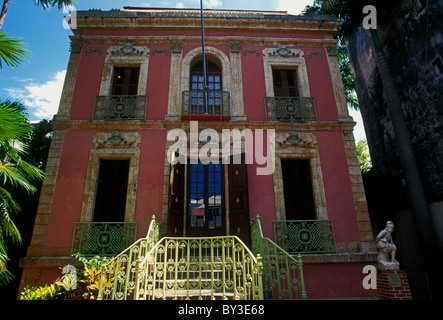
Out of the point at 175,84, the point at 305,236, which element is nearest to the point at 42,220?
the point at 175,84

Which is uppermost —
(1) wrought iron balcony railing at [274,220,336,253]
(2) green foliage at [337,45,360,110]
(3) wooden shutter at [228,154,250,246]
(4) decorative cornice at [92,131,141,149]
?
(2) green foliage at [337,45,360,110]

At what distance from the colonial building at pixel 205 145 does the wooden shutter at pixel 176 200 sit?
0.11ft

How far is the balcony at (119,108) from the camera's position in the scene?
328 inches

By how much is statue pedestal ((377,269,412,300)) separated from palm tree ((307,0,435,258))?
247 centimetres

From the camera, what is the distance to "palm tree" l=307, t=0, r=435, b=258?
7723mm

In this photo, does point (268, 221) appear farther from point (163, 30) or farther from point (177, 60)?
point (163, 30)

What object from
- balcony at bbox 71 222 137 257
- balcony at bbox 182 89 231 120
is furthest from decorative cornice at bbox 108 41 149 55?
balcony at bbox 71 222 137 257

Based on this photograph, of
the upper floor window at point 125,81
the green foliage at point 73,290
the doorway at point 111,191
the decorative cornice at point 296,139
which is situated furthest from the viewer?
the upper floor window at point 125,81

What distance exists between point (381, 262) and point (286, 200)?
2731mm

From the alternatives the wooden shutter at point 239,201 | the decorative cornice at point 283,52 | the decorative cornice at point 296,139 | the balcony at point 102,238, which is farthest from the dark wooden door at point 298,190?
the balcony at point 102,238

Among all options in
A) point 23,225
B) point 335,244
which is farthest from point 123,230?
point 335,244

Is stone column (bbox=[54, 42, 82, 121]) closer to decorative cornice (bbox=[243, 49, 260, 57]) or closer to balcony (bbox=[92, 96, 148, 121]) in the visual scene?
balcony (bbox=[92, 96, 148, 121])

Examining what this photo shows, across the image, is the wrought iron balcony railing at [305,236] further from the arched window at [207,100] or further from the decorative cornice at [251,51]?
the decorative cornice at [251,51]

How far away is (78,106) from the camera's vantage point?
8.43m
